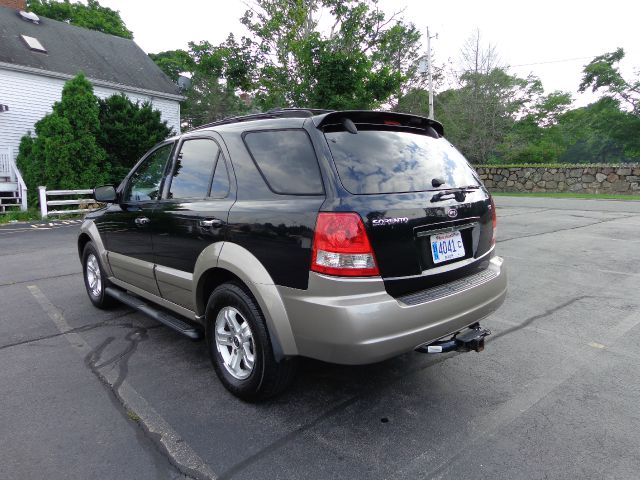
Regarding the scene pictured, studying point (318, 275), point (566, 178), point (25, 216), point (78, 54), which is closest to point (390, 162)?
point (318, 275)

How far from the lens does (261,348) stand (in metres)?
2.60

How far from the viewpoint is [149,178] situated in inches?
156

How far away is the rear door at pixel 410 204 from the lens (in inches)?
94.4

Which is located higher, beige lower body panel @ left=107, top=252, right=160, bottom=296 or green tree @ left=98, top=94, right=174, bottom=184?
green tree @ left=98, top=94, right=174, bottom=184

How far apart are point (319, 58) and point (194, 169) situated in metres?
15.4

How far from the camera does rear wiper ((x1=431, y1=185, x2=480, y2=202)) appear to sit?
8.86 feet

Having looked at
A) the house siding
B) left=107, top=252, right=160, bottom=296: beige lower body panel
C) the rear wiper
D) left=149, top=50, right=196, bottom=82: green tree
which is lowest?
left=107, top=252, right=160, bottom=296: beige lower body panel

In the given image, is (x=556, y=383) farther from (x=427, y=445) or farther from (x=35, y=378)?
(x=35, y=378)

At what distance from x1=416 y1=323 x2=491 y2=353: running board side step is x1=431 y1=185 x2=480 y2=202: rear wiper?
88cm

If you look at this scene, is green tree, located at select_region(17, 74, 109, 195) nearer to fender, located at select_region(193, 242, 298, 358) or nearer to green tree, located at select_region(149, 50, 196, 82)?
fender, located at select_region(193, 242, 298, 358)

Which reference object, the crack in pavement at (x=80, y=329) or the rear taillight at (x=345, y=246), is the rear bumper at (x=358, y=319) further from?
the crack in pavement at (x=80, y=329)

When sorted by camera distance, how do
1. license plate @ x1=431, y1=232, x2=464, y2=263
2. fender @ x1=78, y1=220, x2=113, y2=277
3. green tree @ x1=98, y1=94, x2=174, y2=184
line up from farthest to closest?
green tree @ x1=98, y1=94, x2=174, y2=184, fender @ x1=78, y1=220, x2=113, y2=277, license plate @ x1=431, y1=232, x2=464, y2=263

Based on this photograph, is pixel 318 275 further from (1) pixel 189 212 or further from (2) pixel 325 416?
(1) pixel 189 212

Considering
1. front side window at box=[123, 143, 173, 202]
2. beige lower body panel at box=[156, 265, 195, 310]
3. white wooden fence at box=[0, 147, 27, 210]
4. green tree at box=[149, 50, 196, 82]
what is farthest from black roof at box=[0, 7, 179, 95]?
beige lower body panel at box=[156, 265, 195, 310]
